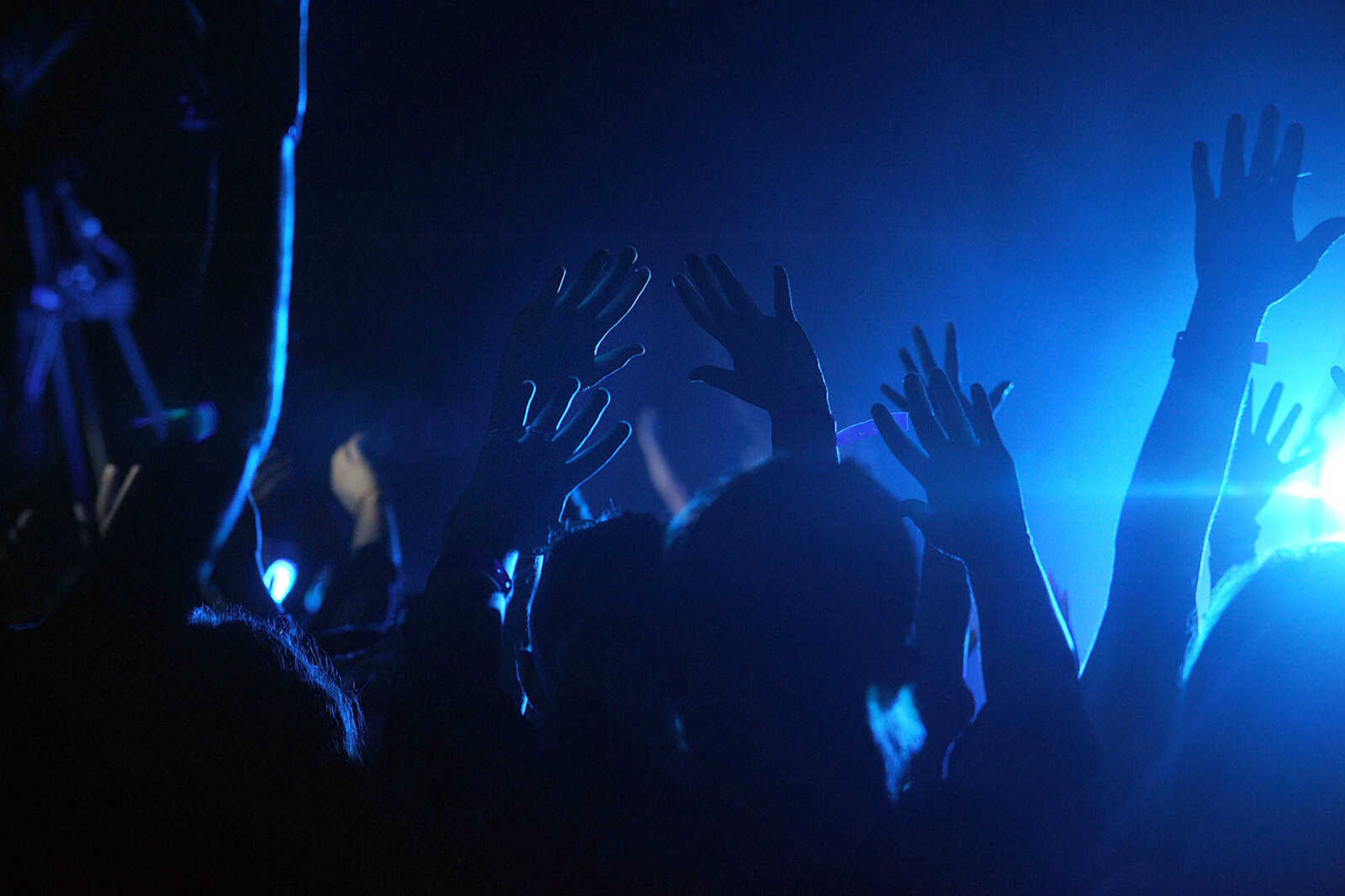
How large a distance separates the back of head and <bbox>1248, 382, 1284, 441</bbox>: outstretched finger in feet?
2.62

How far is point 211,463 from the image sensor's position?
27.5 inches

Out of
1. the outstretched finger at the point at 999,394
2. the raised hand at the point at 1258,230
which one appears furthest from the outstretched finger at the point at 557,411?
the raised hand at the point at 1258,230

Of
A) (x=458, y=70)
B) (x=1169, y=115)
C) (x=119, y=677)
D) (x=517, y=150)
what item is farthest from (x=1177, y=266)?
(x=119, y=677)

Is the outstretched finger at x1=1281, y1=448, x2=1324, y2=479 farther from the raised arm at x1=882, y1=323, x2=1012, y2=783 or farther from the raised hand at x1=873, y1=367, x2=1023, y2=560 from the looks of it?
the raised hand at x1=873, y1=367, x2=1023, y2=560

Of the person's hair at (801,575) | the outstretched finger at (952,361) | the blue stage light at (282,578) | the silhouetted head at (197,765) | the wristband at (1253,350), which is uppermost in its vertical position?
the wristband at (1253,350)

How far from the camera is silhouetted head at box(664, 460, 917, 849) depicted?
0.67 m

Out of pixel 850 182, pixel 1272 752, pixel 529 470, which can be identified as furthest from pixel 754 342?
pixel 850 182

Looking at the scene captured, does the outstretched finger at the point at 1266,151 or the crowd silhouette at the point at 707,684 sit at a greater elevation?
the outstretched finger at the point at 1266,151

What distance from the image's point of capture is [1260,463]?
1.51 metres

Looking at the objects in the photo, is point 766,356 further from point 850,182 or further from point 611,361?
point 850,182

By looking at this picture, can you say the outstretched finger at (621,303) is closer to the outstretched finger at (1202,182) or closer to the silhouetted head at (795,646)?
the silhouetted head at (795,646)

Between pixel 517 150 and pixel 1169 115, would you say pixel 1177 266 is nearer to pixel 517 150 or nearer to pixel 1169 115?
pixel 1169 115

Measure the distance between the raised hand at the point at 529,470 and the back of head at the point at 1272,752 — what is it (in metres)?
0.76

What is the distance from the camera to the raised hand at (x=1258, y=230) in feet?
2.97
